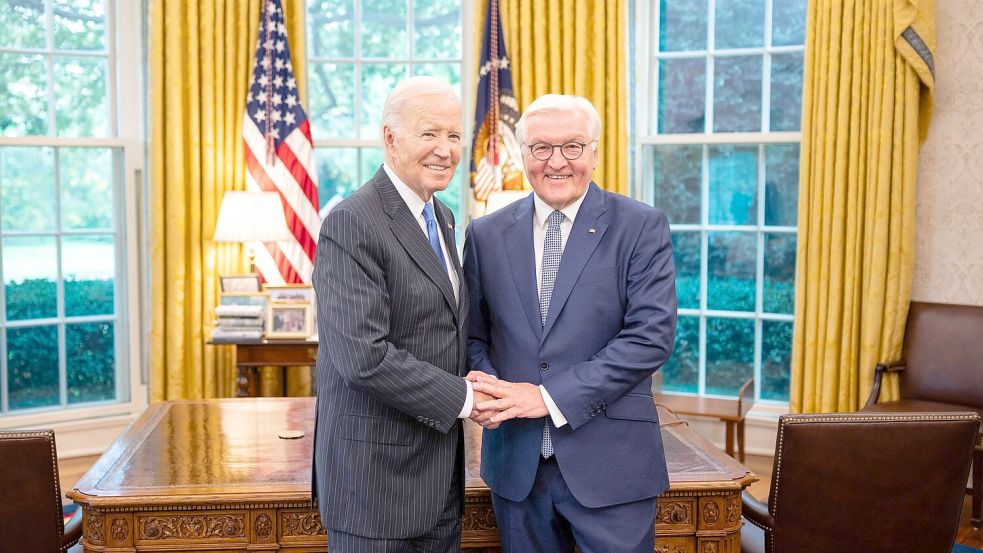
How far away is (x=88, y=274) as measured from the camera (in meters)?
5.18

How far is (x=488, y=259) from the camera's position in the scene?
209 cm

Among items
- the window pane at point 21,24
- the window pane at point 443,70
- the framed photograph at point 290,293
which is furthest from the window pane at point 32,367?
the window pane at point 443,70

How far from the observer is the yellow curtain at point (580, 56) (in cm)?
500

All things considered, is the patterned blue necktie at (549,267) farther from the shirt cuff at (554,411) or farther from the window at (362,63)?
the window at (362,63)

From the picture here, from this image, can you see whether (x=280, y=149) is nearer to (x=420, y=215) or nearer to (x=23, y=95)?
(x=23, y=95)

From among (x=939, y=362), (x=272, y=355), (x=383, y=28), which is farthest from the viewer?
(x=383, y=28)

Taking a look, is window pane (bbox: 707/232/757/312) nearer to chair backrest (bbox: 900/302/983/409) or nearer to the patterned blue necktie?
chair backrest (bbox: 900/302/983/409)

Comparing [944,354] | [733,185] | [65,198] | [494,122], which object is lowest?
[944,354]

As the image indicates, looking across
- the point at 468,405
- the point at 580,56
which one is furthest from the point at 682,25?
the point at 468,405

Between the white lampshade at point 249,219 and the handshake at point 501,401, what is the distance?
312cm

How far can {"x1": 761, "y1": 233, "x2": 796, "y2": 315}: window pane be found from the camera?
505 centimetres

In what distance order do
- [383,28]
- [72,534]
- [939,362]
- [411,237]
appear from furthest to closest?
[383,28] < [939,362] < [72,534] < [411,237]

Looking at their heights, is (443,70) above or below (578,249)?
above

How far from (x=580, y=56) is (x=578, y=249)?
3257mm
